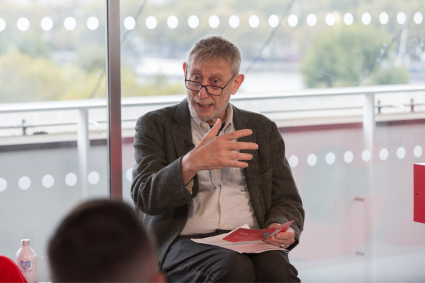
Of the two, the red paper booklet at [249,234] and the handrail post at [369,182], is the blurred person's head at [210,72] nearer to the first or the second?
the red paper booklet at [249,234]

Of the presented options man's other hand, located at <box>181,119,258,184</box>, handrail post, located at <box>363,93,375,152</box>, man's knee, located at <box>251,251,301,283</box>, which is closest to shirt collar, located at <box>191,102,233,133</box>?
man's other hand, located at <box>181,119,258,184</box>

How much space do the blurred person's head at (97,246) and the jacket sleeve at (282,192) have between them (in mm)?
1346

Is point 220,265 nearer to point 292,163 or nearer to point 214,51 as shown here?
point 214,51

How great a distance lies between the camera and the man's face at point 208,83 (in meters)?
Result: 2.00

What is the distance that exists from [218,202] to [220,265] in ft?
1.11

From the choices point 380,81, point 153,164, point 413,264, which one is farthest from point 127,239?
point 413,264

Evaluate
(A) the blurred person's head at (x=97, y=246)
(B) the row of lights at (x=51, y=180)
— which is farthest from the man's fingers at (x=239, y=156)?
(A) the blurred person's head at (x=97, y=246)

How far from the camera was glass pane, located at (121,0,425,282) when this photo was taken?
2547 millimetres

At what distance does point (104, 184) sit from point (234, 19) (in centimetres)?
119

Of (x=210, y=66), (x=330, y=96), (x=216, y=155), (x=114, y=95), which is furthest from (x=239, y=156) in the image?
(x=330, y=96)

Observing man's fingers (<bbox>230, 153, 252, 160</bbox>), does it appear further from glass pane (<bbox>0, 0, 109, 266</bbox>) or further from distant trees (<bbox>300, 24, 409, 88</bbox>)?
distant trees (<bbox>300, 24, 409, 88</bbox>)

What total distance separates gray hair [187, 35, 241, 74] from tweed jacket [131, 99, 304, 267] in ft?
0.77

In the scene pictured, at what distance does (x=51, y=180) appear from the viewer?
242 centimetres

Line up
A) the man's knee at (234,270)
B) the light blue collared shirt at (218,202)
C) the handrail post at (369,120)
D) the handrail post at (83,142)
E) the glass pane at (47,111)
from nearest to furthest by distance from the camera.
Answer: the man's knee at (234,270) < the light blue collared shirt at (218,202) < the glass pane at (47,111) < the handrail post at (83,142) < the handrail post at (369,120)
